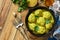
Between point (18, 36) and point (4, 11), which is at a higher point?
point (4, 11)

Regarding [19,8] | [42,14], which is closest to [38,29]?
[42,14]

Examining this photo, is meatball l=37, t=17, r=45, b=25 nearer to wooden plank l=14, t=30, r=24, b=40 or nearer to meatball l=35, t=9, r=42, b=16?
meatball l=35, t=9, r=42, b=16

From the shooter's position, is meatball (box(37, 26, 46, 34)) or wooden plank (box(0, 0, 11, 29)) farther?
wooden plank (box(0, 0, 11, 29))

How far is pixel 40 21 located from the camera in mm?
1171

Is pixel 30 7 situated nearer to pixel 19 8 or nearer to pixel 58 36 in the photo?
pixel 19 8

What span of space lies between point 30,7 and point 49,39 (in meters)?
0.22

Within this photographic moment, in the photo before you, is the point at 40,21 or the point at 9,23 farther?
the point at 9,23

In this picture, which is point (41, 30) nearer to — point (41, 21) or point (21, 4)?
point (41, 21)

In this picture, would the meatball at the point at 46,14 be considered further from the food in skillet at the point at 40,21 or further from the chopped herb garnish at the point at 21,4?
the chopped herb garnish at the point at 21,4

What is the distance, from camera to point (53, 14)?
3.93 ft

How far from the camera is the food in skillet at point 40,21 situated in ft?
3.81

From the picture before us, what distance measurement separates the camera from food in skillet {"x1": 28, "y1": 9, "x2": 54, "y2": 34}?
1.16 meters

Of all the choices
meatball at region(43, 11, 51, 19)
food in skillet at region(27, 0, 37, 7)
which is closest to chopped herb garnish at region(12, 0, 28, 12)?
food in skillet at region(27, 0, 37, 7)

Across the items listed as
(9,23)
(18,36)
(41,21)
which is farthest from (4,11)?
(41,21)
